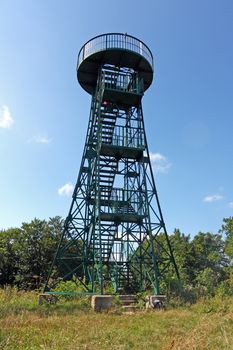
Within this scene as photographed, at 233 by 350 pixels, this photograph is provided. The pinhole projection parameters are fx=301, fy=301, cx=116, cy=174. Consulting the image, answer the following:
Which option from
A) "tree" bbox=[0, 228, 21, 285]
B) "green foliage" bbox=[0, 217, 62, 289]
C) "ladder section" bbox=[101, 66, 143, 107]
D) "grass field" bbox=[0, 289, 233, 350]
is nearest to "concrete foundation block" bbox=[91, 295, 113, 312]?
"grass field" bbox=[0, 289, 233, 350]

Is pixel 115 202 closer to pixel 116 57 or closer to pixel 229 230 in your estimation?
pixel 116 57

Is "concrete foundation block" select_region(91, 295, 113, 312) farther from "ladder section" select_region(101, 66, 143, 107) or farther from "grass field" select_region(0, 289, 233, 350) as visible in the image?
"ladder section" select_region(101, 66, 143, 107)

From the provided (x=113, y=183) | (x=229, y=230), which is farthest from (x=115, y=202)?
(x=229, y=230)

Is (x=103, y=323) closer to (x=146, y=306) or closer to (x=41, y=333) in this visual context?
(x=41, y=333)

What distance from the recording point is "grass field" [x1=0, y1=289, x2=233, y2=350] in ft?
20.0

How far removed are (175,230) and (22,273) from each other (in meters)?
28.1

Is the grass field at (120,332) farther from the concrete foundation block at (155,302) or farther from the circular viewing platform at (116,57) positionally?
the circular viewing platform at (116,57)

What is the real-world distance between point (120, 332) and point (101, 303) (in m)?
4.83

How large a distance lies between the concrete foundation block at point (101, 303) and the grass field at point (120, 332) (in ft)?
2.77

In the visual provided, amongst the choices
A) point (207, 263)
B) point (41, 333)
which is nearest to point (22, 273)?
point (41, 333)

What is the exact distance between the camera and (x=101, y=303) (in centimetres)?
1232

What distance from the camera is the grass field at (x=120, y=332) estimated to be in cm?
610

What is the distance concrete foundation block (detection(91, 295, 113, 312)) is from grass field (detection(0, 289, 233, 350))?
85 cm

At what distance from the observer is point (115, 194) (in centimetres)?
1783
